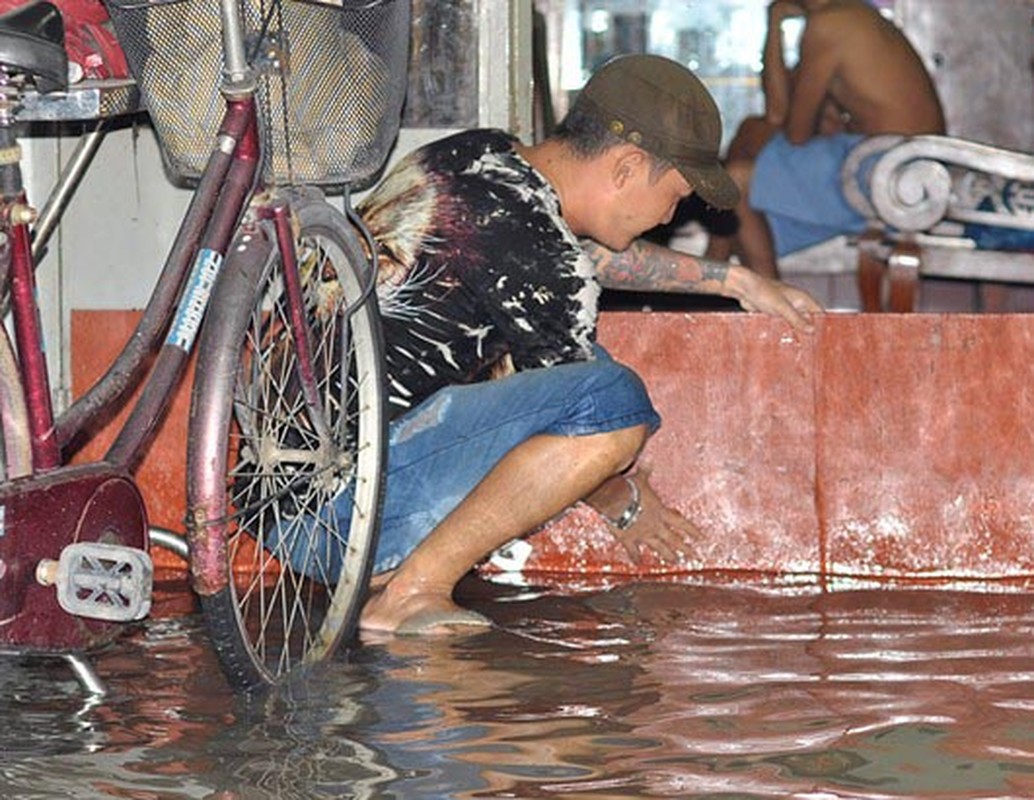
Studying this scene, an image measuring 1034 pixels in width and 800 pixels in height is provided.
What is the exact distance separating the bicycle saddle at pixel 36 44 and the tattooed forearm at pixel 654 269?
1840mm

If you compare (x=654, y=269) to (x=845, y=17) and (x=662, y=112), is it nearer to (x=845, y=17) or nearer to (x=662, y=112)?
(x=662, y=112)

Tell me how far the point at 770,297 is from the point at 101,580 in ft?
7.31

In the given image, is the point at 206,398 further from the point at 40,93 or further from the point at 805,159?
the point at 805,159

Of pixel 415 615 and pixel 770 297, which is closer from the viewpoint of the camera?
pixel 415 615

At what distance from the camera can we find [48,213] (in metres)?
5.52

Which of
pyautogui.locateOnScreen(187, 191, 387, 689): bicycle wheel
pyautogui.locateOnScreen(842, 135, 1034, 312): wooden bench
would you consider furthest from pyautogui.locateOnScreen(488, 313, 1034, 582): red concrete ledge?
pyautogui.locateOnScreen(842, 135, 1034, 312): wooden bench

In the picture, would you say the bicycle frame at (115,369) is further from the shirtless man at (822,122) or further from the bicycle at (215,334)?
the shirtless man at (822,122)

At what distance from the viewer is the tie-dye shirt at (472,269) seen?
4.93 metres

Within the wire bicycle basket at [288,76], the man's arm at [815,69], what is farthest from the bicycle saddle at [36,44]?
the man's arm at [815,69]

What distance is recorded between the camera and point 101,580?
4020 mm

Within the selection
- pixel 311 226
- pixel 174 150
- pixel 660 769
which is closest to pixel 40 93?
pixel 174 150

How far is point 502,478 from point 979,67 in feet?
23.7

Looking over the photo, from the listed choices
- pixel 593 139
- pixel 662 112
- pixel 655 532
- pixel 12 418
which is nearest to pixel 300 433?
pixel 12 418

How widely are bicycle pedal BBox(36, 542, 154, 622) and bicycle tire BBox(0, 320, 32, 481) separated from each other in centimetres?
22
